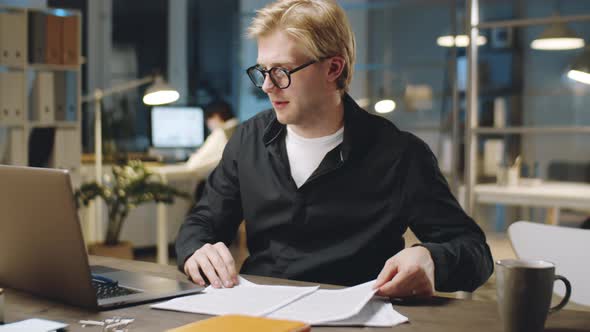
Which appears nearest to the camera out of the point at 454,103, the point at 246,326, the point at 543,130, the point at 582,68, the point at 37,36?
the point at 246,326

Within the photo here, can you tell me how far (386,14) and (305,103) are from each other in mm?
3576

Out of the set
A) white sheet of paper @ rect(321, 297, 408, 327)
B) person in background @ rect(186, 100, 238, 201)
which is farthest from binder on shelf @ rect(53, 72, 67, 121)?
white sheet of paper @ rect(321, 297, 408, 327)

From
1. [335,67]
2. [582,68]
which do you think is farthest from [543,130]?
[335,67]

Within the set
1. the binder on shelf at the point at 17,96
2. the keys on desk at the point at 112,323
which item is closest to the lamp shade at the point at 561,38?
the binder on shelf at the point at 17,96

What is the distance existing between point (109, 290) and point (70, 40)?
379cm

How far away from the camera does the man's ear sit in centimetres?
176

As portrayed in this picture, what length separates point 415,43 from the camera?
5.09 meters

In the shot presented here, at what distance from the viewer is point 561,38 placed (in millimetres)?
3824

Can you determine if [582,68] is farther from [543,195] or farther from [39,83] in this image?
[39,83]

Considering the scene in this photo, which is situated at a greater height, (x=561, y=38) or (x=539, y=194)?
(x=561, y=38)

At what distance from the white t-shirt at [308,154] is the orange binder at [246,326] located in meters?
0.78

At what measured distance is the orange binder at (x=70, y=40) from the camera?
473cm

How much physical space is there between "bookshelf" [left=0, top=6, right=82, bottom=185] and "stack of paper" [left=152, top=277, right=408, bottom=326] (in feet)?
11.8

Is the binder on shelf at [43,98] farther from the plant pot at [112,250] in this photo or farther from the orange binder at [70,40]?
the plant pot at [112,250]
